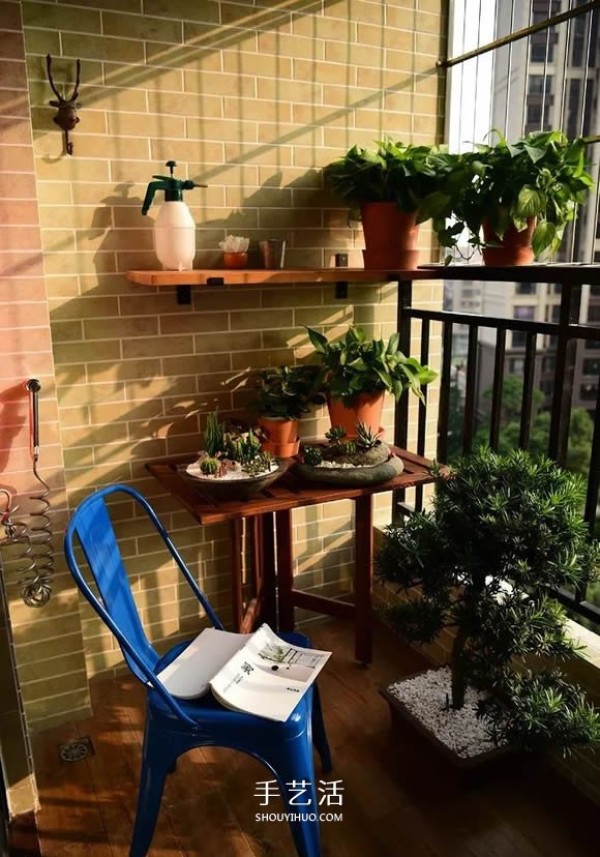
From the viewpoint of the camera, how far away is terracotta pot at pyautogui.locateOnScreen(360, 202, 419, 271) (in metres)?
2.21

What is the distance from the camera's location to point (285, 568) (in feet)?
7.98

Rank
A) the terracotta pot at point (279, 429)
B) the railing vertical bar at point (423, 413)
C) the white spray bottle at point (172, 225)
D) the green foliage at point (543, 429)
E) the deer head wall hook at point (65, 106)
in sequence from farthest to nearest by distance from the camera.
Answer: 1. the green foliage at point (543, 429)
2. the railing vertical bar at point (423, 413)
3. the terracotta pot at point (279, 429)
4. the white spray bottle at point (172, 225)
5. the deer head wall hook at point (65, 106)

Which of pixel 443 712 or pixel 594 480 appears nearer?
pixel 594 480

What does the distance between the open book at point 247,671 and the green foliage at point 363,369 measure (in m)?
0.83

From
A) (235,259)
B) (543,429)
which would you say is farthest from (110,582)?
(543,429)

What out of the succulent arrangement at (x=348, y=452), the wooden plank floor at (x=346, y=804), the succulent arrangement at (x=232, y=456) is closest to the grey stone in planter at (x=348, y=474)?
the succulent arrangement at (x=348, y=452)

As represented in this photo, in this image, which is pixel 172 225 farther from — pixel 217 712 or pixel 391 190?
pixel 217 712

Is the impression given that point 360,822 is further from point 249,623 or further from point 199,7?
point 199,7

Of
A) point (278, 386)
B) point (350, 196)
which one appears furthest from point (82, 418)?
point (350, 196)

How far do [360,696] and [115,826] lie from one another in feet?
2.87

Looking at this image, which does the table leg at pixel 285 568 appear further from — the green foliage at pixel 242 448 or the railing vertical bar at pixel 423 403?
the railing vertical bar at pixel 423 403

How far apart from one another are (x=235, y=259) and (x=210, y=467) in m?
0.74

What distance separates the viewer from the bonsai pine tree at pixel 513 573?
1.60m

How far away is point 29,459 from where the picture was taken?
2.00 m
